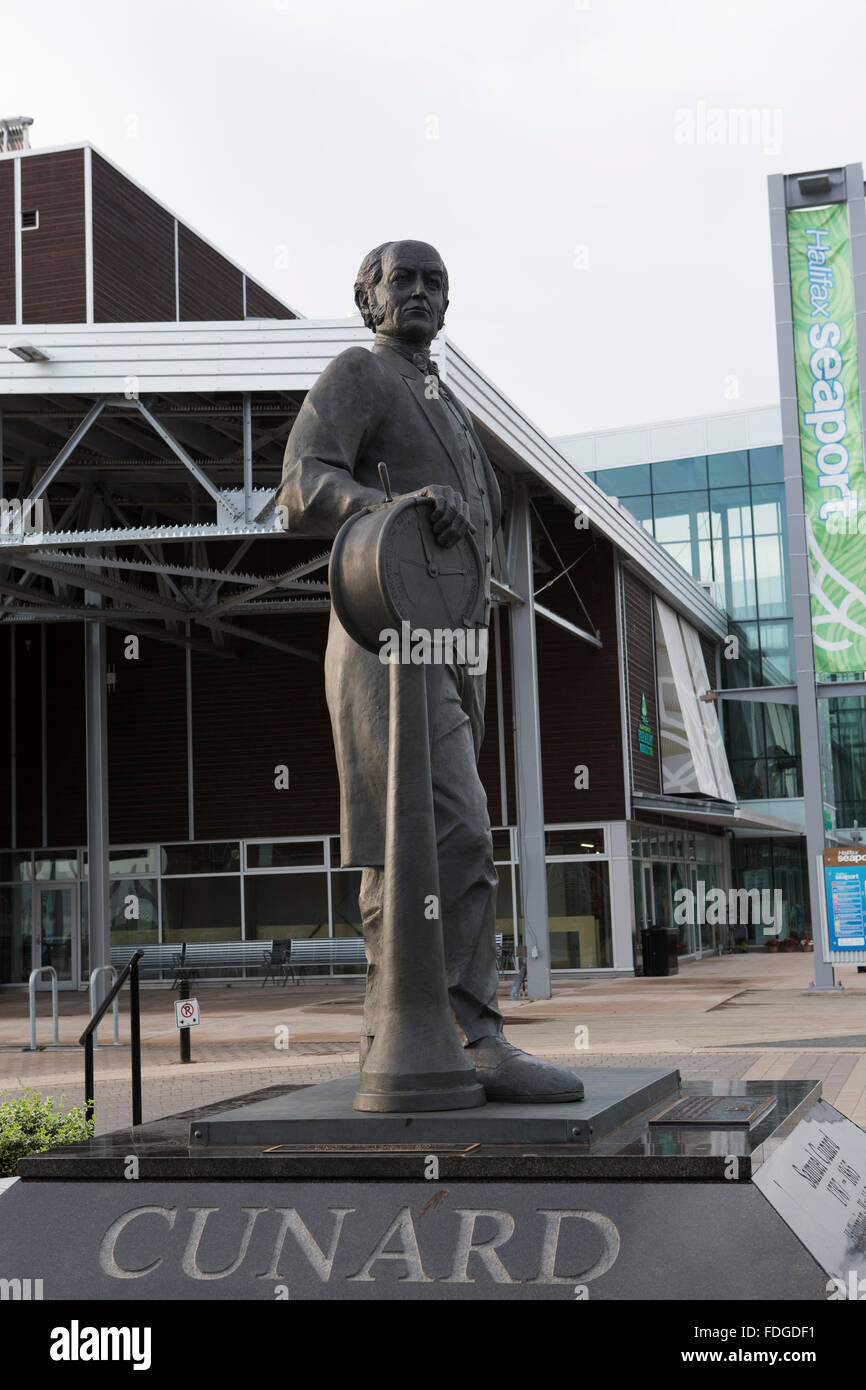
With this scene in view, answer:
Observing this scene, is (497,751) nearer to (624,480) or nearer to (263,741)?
(263,741)

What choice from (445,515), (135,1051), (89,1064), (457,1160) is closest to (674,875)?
(135,1051)

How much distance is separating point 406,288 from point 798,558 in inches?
623

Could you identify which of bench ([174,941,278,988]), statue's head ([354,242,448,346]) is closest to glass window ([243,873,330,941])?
bench ([174,941,278,988])

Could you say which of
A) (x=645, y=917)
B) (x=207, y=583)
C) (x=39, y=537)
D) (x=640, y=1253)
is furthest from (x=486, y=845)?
(x=645, y=917)

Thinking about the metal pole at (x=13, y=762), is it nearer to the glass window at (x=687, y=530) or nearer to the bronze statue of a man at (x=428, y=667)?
the glass window at (x=687, y=530)

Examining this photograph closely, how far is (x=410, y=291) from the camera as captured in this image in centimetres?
534

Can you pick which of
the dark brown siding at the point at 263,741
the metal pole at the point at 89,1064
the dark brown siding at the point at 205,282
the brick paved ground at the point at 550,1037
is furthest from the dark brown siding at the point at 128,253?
the metal pole at the point at 89,1064

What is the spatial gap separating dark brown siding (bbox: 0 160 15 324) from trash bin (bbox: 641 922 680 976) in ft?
51.0

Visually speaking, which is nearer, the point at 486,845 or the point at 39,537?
the point at 486,845

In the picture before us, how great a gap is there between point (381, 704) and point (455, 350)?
14.9 m

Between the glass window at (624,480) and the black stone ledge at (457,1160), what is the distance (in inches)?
1500

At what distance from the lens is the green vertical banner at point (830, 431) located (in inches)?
798
